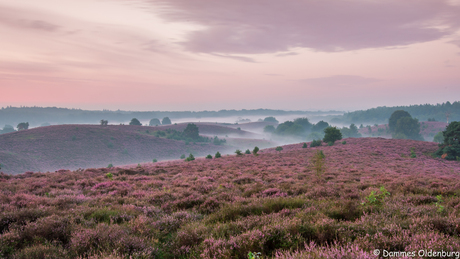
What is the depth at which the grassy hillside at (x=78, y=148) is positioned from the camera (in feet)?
247

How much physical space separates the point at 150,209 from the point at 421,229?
22.8 feet

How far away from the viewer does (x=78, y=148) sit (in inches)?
3669

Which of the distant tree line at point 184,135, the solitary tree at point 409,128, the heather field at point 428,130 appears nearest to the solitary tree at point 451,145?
the solitary tree at point 409,128

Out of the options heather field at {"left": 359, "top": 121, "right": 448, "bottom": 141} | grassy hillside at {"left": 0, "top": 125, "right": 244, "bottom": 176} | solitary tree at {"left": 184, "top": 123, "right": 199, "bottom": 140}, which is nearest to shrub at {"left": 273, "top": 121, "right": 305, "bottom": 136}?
heather field at {"left": 359, "top": 121, "right": 448, "bottom": 141}

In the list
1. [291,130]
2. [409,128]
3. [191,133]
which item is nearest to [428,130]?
[409,128]

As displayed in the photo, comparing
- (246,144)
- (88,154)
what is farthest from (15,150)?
(246,144)

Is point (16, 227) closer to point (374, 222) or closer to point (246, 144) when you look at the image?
point (374, 222)

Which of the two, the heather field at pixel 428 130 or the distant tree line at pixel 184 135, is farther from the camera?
the heather field at pixel 428 130

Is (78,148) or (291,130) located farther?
(291,130)

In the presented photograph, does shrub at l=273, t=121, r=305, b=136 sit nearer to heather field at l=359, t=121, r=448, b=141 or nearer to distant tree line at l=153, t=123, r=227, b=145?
heather field at l=359, t=121, r=448, b=141

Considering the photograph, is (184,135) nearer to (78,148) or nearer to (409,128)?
(78,148)

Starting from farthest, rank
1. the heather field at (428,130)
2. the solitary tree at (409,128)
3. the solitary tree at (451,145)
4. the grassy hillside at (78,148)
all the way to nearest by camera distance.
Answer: the heather field at (428,130)
the solitary tree at (409,128)
the grassy hillside at (78,148)
the solitary tree at (451,145)

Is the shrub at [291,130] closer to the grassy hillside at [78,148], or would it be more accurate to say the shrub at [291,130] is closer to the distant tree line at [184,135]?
the distant tree line at [184,135]

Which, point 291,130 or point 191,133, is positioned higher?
point 291,130
